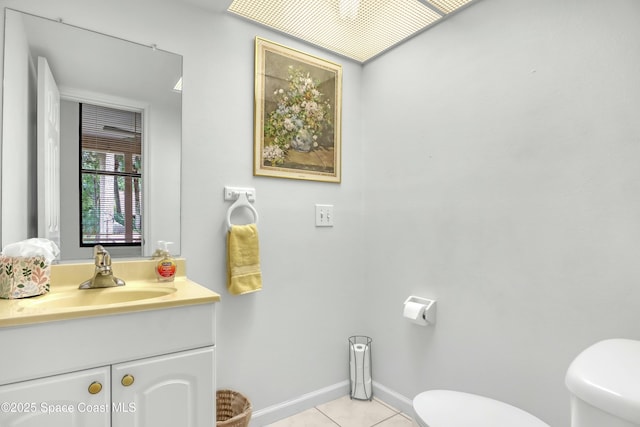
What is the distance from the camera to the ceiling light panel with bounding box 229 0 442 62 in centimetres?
168

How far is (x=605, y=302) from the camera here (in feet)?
3.98

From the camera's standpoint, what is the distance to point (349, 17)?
1774mm

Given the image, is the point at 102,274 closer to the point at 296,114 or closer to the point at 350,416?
the point at 296,114

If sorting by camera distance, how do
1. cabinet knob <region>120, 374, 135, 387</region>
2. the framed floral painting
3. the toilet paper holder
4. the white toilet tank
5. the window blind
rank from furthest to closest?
the framed floral painting, the toilet paper holder, the window blind, cabinet knob <region>120, 374, 135, 387</region>, the white toilet tank

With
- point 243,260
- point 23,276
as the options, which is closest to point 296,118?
point 243,260

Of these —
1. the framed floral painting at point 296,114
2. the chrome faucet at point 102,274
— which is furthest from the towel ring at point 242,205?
the chrome faucet at point 102,274

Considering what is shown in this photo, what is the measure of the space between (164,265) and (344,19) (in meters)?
1.50

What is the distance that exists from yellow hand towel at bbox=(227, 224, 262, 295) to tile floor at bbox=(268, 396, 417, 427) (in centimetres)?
80

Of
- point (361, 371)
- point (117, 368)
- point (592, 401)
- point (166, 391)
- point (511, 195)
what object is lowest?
point (361, 371)

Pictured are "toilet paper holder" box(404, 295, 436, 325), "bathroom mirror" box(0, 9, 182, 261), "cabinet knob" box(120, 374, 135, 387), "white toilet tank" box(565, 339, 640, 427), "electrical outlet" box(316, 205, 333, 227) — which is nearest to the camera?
"white toilet tank" box(565, 339, 640, 427)

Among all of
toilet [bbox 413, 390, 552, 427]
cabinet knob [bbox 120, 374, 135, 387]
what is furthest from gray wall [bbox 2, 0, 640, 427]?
cabinet knob [bbox 120, 374, 135, 387]

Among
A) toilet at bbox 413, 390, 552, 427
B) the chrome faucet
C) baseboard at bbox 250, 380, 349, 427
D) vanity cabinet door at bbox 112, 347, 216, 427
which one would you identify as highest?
the chrome faucet

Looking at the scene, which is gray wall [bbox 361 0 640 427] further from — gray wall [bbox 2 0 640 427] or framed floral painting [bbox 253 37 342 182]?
framed floral painting [bbox 253 37 342 182]

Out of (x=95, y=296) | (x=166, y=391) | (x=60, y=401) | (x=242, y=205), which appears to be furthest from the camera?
(x=242, y=205)
